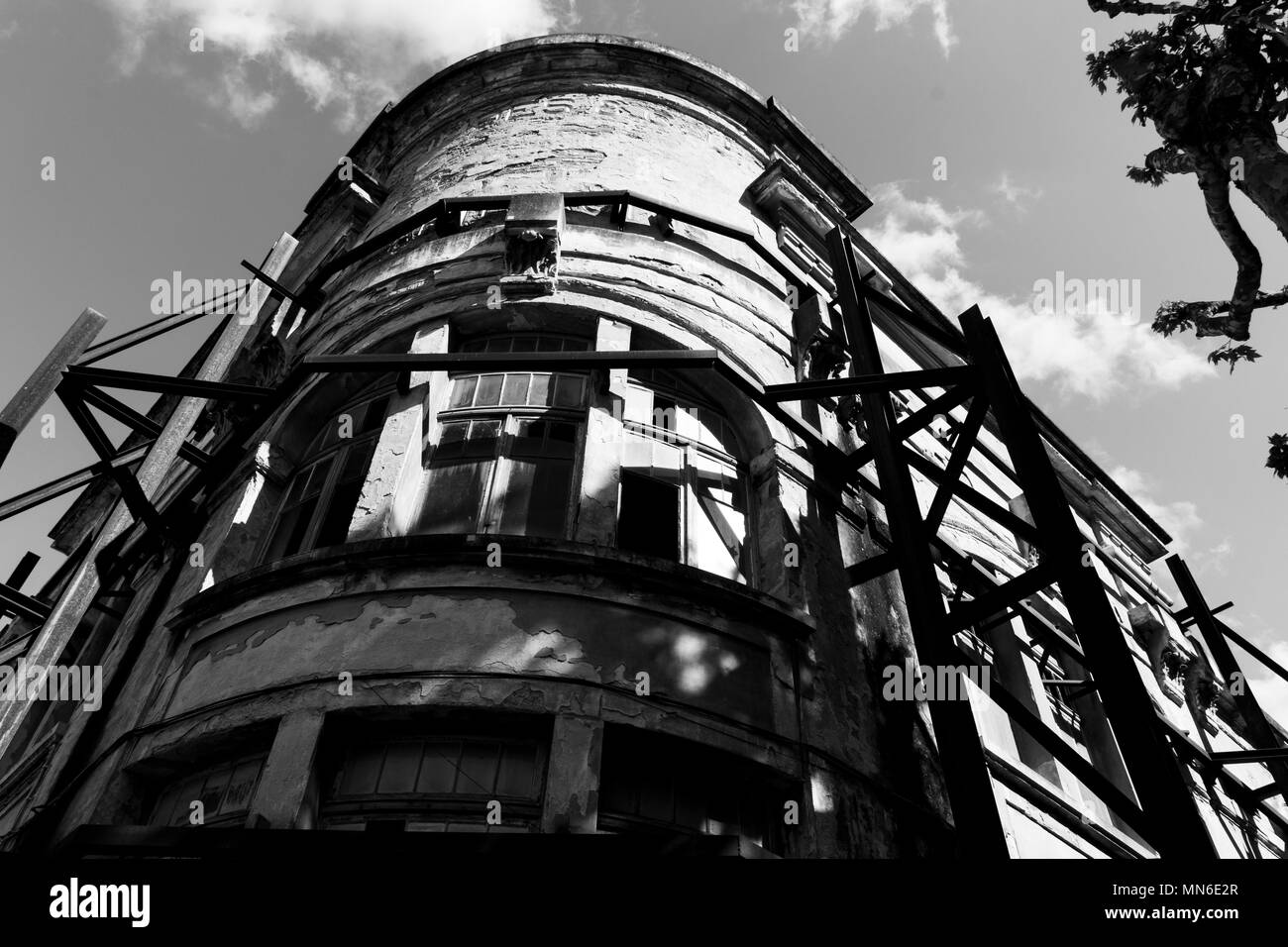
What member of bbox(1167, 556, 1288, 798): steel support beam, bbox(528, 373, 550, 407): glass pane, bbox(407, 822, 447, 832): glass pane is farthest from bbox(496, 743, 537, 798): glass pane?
bbox(1167, 556, 1288, 798): steel support beam

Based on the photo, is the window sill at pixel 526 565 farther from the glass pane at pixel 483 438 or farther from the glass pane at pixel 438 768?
the glass pane at pixel 483 438

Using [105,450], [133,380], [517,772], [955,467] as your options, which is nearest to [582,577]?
[517,772]

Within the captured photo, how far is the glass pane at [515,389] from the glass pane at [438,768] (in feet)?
11.2

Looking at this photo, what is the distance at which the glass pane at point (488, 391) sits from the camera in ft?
27.7

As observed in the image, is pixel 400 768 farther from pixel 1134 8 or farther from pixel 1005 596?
Result: pixel 1134 8

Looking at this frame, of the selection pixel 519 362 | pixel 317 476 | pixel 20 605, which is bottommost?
pixel 20 605

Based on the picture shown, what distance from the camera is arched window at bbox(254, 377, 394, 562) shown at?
25.6 feet

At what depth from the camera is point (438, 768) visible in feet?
19.0

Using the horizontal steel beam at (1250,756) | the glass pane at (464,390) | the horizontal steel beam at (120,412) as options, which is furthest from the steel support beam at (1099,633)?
the horizontal steel beam at (120,412)

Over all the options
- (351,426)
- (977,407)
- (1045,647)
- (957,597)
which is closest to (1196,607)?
(1045,647)

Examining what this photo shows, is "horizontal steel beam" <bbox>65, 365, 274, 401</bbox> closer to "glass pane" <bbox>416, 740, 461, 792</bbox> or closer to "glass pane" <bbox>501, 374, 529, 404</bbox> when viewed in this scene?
"glass pane" <bbox>501, 374, 529, 404</bbox>

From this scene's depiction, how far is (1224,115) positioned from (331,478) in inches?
333

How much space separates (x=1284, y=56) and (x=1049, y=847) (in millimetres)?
7178

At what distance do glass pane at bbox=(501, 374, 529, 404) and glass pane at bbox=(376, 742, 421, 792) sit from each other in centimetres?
344
